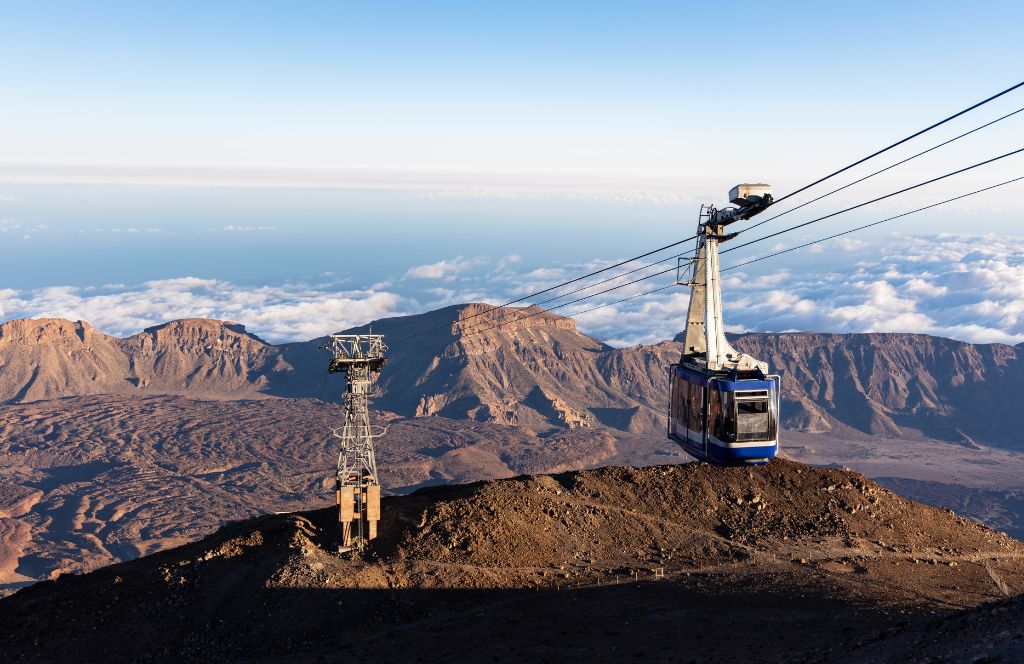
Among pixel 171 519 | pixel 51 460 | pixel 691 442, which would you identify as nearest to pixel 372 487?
pixel 691 442

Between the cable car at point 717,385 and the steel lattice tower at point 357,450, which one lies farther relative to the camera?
the steel lattice tower at point 357,450

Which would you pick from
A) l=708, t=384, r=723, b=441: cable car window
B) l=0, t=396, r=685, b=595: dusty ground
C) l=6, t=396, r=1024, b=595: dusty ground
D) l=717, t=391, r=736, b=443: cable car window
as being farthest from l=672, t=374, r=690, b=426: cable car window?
l=0, t=396, r=685, b=595: dusty ground

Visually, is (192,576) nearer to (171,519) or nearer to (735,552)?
(735,552)

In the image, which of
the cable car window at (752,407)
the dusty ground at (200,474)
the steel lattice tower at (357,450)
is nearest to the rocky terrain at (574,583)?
the steel lattice tower at (357,450)

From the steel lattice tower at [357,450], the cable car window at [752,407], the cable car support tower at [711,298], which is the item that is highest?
the cable car support tower at [711,298]

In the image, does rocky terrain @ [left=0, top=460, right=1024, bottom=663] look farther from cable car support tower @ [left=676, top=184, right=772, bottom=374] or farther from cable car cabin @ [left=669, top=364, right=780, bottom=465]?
cable car support tower @ [left=676, top=184, right=772, bottom=374]

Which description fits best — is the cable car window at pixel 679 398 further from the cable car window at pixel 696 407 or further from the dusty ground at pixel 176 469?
the dusty ground at pixel 176 469

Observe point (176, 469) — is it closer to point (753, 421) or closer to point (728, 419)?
point (728, 419)

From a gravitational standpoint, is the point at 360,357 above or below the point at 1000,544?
above
